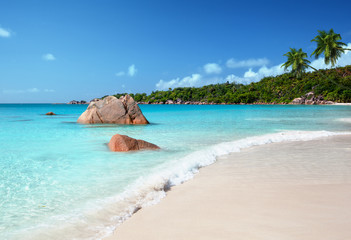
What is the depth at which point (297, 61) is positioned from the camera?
4275 centimetres

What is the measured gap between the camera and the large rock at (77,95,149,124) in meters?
16.9

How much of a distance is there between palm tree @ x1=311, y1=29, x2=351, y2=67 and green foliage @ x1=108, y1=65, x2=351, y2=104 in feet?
83.4

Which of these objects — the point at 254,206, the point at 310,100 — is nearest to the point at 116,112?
the point at 254,206

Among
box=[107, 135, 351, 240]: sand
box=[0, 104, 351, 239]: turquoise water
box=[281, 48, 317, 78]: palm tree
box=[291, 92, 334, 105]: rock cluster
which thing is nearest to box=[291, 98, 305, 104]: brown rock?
box=[291, 92, 334, 105]: rock cluster

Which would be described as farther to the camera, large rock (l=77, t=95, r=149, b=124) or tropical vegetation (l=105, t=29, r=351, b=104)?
tropical vegetation (l=105, t=29, r=351, b=104)

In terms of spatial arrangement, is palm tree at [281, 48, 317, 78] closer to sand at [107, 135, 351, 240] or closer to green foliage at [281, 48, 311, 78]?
green foliage at [281, 48, 311, 78]

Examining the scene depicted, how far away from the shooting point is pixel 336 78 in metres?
84.9

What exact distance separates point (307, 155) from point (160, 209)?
526cm

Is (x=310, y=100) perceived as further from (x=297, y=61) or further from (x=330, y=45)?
(x=330, y=45)

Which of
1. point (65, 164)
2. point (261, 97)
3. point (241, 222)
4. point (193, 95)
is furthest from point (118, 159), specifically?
point (193, 95)

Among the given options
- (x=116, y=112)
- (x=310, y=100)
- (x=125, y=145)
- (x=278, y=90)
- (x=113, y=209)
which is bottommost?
(x=113, y=209)

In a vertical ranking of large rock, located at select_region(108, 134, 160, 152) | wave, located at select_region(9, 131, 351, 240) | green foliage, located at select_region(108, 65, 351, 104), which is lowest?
wave, located at select_region(9, 131, 351, 240)

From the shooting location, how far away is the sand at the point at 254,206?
2734 mm

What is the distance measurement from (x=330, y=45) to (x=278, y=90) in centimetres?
6721
